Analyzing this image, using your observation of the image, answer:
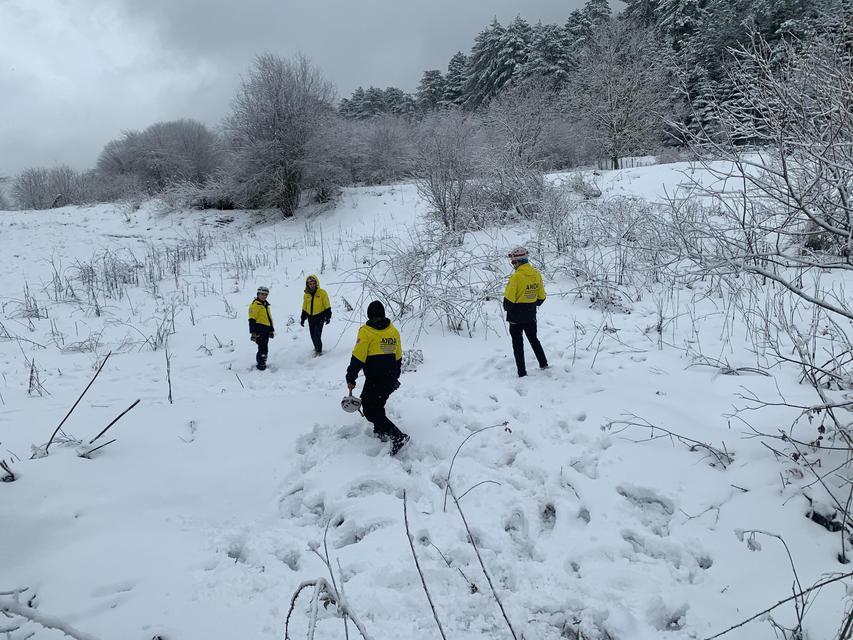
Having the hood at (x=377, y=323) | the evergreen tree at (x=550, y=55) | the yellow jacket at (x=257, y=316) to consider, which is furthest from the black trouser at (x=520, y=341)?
the evergreen tree at (x=550, y=55)

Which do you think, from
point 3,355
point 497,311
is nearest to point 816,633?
point 497,311

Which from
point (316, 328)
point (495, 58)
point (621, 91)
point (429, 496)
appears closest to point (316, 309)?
point (316, 328)

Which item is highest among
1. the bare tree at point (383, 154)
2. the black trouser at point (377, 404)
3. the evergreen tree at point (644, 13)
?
the evergreen tree at point (644, 13)

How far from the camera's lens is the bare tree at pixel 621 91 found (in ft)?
73.4

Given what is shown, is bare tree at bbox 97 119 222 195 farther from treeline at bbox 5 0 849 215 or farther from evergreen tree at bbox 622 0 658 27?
evergreen tree at bbox 622 0 658 27

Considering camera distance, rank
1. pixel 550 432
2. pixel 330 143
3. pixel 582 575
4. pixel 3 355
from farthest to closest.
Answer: pixel 330 143
pixel 3 355
pixel 550 432
pixel 582 575

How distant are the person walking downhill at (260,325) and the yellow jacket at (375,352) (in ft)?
9.58

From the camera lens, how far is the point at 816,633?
2.11 metres

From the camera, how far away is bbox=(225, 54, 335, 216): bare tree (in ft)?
60.9

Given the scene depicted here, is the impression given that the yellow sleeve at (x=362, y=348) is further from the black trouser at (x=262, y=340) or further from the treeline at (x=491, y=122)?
the treeline at (x=491, y=122)

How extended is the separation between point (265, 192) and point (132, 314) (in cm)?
1206

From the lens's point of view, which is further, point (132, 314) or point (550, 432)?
point (132, 314)

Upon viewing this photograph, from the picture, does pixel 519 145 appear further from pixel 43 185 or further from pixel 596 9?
pixel 43 185

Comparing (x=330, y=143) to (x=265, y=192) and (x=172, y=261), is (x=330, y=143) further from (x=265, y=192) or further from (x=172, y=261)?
(x=172, y=261)
